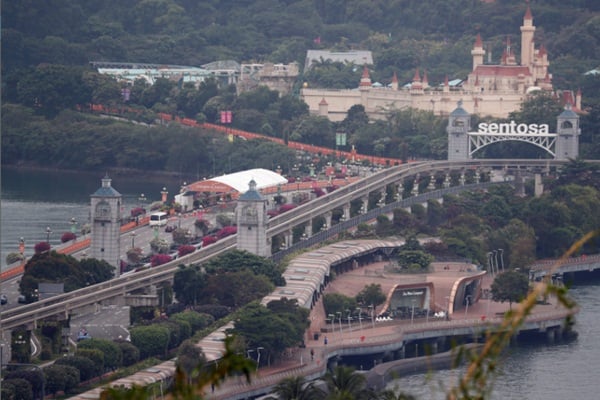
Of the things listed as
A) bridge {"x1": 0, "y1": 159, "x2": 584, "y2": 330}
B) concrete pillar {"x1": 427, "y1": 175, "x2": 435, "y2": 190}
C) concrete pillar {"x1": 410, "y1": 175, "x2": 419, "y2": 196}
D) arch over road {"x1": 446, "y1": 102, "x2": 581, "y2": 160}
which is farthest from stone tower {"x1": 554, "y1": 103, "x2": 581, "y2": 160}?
concrete pillar {"x1": 410, "y1": 175, "x2": 419, "y2": 196}

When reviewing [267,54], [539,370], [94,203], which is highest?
[267,54]

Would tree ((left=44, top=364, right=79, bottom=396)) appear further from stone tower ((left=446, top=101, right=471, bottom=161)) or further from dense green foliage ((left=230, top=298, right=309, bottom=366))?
stone tower ((left=446, top=101, right=471, bottom=161))

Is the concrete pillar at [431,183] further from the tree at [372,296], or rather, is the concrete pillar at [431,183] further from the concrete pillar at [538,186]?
the tree at [372,296]

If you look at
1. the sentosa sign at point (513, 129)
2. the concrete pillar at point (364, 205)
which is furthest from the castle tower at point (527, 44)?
the concrete pillar at point (364, 205)

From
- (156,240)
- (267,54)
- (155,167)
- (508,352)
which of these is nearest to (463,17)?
(267,54)

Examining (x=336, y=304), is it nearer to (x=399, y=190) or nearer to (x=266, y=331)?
(x=266, y=331)

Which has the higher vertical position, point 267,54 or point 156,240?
point 267,54

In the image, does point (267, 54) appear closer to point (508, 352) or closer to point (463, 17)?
point (463, 17)

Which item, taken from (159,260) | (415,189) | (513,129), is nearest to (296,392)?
(159,260)
